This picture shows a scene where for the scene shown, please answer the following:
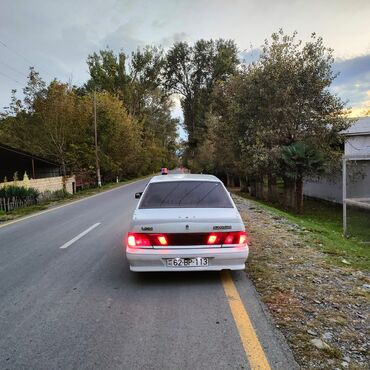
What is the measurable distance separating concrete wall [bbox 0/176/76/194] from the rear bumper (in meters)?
16.7

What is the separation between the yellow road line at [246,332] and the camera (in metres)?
3.32

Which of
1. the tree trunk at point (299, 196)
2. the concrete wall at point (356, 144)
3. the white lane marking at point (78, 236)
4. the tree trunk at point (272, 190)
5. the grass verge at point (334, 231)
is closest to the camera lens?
the grass verge at point (334, 231)

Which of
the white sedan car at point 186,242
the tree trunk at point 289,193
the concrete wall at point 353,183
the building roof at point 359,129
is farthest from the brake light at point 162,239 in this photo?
the building roof at point 359,129

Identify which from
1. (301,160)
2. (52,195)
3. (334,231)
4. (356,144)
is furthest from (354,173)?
(52,195)

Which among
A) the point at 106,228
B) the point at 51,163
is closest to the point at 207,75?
the point at 51,163

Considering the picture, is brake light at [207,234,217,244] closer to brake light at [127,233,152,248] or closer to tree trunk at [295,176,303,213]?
brake light at [127,233,152,248]

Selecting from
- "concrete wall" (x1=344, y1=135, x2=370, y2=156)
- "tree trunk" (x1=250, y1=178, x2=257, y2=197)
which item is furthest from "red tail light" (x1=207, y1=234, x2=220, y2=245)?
"tree trunk" (x1=250, y1=178, x2=257, y2=197)

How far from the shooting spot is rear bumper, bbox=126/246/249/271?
17.1 ft

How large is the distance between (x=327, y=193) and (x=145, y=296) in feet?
61.2

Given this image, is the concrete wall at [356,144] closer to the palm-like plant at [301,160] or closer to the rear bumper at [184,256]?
the palm-like plant at [301,160]

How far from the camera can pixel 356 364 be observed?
129 inches

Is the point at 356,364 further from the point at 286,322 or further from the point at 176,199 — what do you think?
the point at 176,199

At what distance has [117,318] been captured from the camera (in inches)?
169

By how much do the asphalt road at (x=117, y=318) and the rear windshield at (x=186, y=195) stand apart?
109 centimetres
